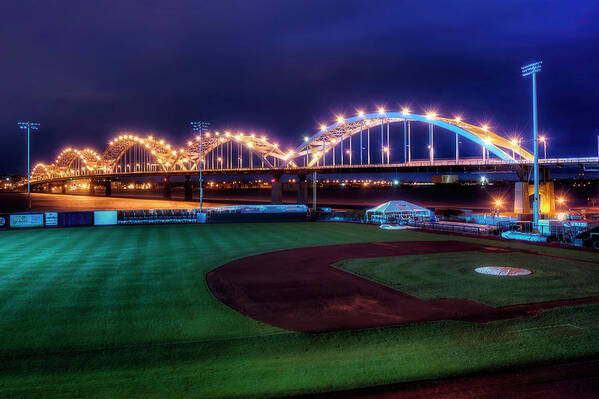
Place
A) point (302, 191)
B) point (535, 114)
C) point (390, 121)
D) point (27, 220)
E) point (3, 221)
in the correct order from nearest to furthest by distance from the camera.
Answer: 1. point (535, 114)
2. point (3, 221)
3. point (27, 220)
4. point (390, 121)
5. point (302, 191)

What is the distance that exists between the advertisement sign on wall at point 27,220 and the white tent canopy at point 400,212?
106ft

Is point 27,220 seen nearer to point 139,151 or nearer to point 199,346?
point 199,346

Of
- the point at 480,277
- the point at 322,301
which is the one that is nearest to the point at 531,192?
the point at 480,277

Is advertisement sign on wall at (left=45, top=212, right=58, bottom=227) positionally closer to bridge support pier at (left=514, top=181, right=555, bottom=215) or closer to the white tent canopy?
the white tent canopy

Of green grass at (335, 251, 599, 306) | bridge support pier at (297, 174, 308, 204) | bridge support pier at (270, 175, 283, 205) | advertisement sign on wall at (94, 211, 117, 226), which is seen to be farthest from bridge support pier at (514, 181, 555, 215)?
bridge support pier at (270, 175, 283, 205)

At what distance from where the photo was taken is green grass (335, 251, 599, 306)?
13438 millimetres

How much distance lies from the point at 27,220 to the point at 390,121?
7037cm

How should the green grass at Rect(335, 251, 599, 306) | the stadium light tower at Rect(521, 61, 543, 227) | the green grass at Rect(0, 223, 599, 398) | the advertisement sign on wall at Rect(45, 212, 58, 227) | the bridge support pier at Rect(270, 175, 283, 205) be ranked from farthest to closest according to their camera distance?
1. the bridge support pier at Rect(270, 175, 283, 205)
2. the advertisement sign on wall at Rect(45, 212, 58, 227)
3. the stadium light tower at Rect(521, 61, 543, 227)
4. the green grass at Rect(335, 251, 599, 306)
5. the green grass at Rect(0, 223, 599, 398)

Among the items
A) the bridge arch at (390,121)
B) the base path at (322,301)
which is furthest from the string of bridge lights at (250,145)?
the base path at (322,301)

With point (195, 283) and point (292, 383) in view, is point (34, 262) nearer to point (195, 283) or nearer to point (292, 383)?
point (195, 283)

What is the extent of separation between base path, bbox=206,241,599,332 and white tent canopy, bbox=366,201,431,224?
20.2 m

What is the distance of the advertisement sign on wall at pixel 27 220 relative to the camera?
1427 inches

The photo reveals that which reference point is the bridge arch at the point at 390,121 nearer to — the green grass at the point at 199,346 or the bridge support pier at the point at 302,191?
the bridge support pier at the point at 302,191

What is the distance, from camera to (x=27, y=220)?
3678 cm
